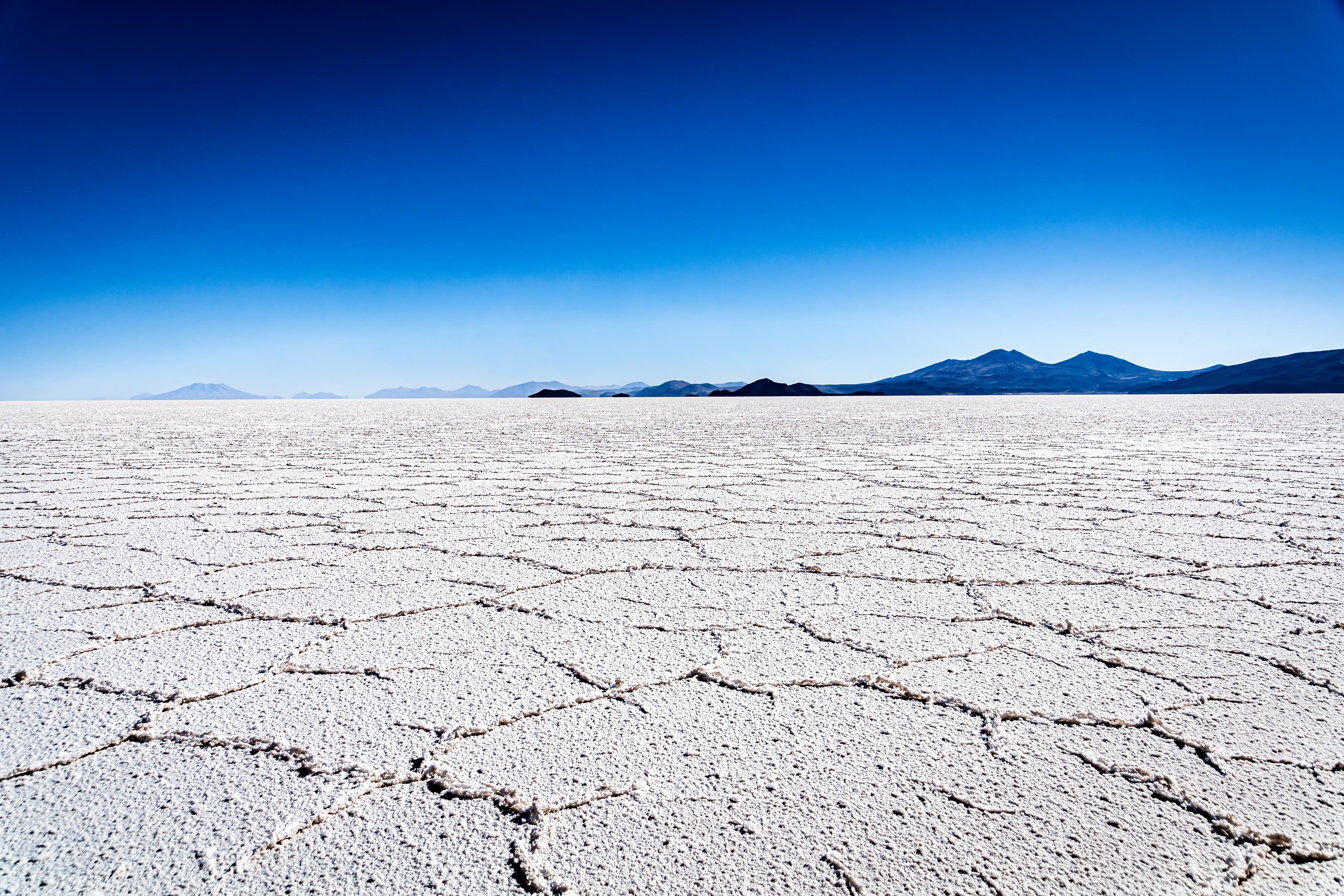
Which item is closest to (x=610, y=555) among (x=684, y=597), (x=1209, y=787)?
(x=684, y=597)

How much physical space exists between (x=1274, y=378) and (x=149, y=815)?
69786 mm

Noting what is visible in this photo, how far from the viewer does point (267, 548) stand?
195 cm

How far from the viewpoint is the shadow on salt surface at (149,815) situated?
0.67m

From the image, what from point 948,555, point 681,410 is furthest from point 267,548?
point 681,410

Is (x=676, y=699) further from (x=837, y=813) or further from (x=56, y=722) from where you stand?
(x=56, y=722)

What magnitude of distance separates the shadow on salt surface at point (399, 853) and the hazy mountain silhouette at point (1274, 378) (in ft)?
156

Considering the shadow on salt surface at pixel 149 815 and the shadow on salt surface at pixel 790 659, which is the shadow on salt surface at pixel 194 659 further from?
the shadow on salt surface at pixel 790 659

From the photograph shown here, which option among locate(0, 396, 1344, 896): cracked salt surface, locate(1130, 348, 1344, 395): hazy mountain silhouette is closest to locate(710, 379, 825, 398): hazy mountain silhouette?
locate(1130, 348, 1344, 395): hazy mountain silhouette

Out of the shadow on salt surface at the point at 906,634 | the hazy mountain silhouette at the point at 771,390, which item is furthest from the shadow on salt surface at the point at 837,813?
the hazy mountain silhouette at the point at 771,390

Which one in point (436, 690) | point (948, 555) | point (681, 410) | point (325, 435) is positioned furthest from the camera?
point (681, 410)

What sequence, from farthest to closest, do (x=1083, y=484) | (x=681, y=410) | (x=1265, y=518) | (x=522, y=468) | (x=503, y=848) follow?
(x=681, y=410) → (x=522, y=468) → (x=1083, y=484) → (x=1265, y=518) → (x=503, y=848)

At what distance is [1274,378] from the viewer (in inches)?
2121

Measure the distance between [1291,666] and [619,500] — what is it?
1999mm

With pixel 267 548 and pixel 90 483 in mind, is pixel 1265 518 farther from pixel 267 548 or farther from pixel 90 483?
pixel 90 483
